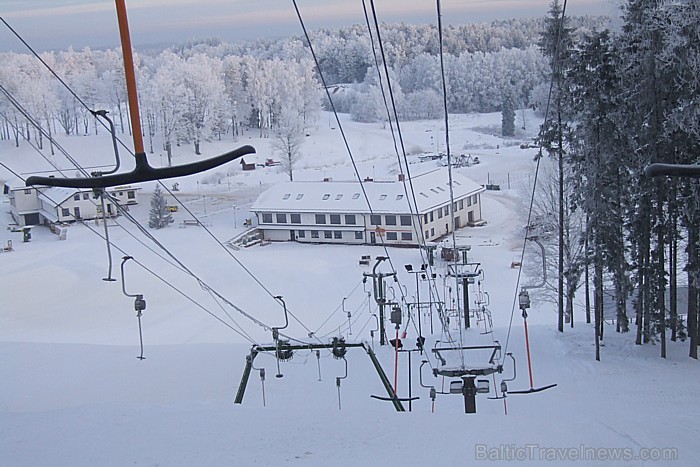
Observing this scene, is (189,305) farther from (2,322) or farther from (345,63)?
(345,63)

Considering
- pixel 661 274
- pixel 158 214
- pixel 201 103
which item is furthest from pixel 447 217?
pixel 201 103

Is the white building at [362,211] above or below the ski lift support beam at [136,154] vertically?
below

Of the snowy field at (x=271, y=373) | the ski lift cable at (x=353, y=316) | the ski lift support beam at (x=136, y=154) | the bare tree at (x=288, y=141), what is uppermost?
the ski lift support beam at (x=136, y=154)

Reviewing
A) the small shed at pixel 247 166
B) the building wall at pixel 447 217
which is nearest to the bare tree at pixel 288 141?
the small shed at pixel 247 166

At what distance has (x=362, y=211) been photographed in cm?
2756

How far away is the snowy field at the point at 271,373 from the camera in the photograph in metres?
5.45

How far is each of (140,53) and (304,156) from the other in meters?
27.0

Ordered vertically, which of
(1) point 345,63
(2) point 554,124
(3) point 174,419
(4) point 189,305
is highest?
(1) point 345,63

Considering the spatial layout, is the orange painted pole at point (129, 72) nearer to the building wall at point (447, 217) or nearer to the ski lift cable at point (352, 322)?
the ski lift cable at point (352, 322)

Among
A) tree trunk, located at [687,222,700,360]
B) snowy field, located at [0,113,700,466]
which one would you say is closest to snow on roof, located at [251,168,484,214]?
snowy field, located at [0,113,700,466]

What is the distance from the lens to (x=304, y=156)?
163 ft

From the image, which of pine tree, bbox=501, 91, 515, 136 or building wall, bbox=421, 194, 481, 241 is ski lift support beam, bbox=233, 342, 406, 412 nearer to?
building wall, bbox=421, 194, 481, 241

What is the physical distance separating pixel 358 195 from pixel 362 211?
168 centimetres

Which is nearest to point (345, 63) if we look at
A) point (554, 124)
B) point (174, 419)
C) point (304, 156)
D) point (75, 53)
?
point (75, 53)
